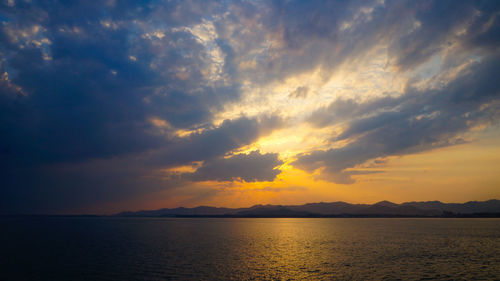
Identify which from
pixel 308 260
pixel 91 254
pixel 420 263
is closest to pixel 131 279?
pixel 91 254

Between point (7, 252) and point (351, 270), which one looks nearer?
point (351, 270)

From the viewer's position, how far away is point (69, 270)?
44.1 m

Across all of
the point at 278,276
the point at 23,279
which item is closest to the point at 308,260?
the point at 278,276

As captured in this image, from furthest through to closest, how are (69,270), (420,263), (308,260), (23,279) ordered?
(308,260) → (420,263) → (69,270) → (23,279)

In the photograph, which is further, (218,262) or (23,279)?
(218,262)

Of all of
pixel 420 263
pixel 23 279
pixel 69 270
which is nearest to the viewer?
pixel 23 279

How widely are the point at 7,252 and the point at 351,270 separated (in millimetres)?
74541

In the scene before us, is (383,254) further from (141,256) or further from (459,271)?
(141,256)

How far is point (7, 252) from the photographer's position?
61438 mm

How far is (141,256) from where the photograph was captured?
190 feet

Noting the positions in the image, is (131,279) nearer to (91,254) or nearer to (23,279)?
(23,279)

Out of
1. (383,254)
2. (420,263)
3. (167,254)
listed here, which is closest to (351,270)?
(420,263)

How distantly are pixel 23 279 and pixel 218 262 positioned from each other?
29.7 meters

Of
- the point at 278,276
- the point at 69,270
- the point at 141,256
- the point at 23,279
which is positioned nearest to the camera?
the point at 23,279
